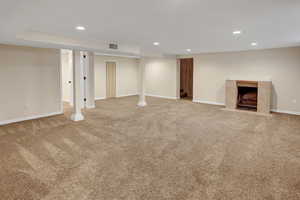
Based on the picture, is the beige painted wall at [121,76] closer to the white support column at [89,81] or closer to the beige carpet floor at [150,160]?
the white support column at [89,81]

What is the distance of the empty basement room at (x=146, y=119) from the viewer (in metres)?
2.39

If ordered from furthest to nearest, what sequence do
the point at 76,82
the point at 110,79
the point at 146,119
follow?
the point at 110,79 < the point at 146,119 < the point at 76,82

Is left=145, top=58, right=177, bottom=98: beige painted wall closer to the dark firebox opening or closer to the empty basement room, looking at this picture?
the empty basement room

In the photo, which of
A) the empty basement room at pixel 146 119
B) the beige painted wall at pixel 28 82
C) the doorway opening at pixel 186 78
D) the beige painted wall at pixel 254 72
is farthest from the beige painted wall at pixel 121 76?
the beige painted wall at pixel 254 72

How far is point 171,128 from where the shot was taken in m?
4.87

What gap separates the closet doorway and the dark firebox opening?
19.8 ft

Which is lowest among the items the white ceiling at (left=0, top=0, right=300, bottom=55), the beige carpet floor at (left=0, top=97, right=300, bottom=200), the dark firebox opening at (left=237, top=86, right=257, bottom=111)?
the beige carpet floor at (left=0, top=97, right=300, bottom=200)

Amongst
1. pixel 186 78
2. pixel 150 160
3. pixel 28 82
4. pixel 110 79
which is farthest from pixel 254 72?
pixel 28 82

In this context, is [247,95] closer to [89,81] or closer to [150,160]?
[150,160]

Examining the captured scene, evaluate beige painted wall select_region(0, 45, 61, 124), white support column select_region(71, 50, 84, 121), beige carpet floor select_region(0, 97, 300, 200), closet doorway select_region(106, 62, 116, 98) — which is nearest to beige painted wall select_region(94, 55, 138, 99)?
closet doorway select_region(106, 62, 116, 98)

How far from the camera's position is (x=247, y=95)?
711 cm

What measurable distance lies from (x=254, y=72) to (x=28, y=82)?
301 inches

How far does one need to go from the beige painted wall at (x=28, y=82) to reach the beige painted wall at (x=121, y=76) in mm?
3223

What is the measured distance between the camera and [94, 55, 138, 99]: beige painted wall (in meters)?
9.36
